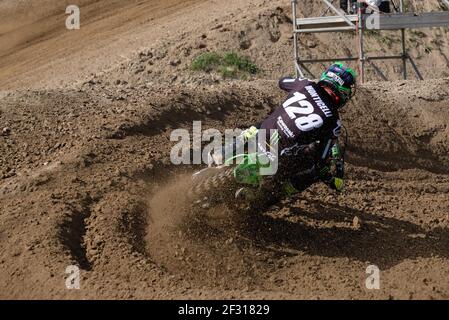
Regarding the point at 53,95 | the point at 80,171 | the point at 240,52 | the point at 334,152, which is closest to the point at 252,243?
the point at 334,152

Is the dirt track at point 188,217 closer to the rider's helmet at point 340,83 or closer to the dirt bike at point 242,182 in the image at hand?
the dirt bike at point 242,182

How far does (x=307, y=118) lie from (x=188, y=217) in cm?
182

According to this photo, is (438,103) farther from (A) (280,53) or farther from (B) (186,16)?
(B) (186,16)

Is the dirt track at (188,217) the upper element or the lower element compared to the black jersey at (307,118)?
lower

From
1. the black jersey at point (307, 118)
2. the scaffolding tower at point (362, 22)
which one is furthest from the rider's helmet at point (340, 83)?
the scaffolding tower at point (362, 22)

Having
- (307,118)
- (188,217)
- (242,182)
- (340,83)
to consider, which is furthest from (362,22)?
(188,217)

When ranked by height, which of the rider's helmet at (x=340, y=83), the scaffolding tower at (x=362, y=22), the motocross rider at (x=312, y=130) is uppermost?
the rider's helmet at (x=340, y=83)

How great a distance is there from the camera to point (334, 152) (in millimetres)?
7785

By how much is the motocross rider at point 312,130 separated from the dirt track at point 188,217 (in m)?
0.86

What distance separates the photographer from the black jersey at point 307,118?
299 inches

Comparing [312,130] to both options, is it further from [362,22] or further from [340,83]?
[362,22]

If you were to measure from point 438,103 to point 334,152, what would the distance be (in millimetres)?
4973

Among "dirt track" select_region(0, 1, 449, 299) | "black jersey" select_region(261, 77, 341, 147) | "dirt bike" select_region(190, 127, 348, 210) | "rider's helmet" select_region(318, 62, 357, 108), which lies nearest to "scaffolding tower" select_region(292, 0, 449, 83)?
"dirt track" select_region(0, 1, 449, 299)

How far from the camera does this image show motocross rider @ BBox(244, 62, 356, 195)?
7625mm
